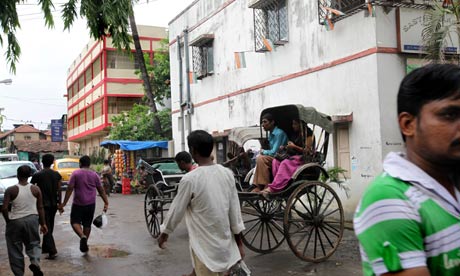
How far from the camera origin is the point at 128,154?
74.8 ft

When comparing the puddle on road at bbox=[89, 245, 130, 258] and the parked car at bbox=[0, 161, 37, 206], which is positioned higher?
the parked car at bbox=[0, 161, 37, 206]

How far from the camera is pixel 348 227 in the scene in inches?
385

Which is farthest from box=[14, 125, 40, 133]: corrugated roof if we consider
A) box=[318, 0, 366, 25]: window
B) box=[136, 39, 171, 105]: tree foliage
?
box=[318, 0, 366, 25]: window

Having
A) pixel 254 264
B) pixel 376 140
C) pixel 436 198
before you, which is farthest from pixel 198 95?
Result: pixel 436 198

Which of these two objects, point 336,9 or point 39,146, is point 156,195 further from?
point 39,146

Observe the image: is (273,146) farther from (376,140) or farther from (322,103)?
(322,103)

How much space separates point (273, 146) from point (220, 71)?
927cm

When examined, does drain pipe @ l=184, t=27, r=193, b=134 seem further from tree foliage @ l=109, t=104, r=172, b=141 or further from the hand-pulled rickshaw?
the hand-pulled rickshaw

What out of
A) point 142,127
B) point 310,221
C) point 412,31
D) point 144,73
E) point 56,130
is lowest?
point 310,221

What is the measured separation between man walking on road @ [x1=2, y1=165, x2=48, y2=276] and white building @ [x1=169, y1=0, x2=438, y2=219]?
6505mm

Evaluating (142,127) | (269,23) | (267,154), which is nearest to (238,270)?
(267,154)

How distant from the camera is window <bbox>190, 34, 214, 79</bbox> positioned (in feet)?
55.7

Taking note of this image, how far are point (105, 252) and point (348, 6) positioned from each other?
24.0 feet

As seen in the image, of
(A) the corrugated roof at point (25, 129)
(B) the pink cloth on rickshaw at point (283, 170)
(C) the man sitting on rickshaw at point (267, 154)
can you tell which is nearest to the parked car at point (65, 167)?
(C) the man sitting on rickshaw at point (267, 154)
